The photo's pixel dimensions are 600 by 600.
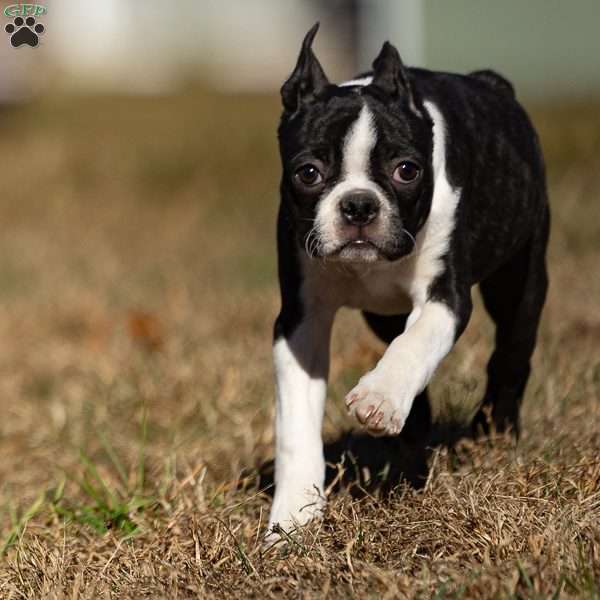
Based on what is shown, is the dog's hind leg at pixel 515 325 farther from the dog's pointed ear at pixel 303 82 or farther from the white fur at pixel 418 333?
the dog's pointed ear at pixel 303 82

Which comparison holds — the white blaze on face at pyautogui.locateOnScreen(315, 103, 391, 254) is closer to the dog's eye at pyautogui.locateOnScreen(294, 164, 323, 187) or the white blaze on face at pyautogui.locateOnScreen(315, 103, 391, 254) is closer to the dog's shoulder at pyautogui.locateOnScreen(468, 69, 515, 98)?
the dog's eye at pyautogui.locateOnScreen(294, 164, 323, 187)

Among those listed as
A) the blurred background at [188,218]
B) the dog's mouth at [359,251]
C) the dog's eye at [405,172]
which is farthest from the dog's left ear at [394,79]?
the blurred background at [188,218]

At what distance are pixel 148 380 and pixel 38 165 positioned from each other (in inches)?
283

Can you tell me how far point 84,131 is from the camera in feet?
47.4

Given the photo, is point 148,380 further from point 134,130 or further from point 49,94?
point 49,94

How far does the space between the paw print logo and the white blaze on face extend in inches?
68.9

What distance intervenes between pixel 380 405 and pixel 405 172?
0.77 m

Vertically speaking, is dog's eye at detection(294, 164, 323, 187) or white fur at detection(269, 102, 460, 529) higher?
dog's eye at detection(294, 164, 323, 187)

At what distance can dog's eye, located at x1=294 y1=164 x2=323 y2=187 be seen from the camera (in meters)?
3.92

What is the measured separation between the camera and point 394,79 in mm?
4074

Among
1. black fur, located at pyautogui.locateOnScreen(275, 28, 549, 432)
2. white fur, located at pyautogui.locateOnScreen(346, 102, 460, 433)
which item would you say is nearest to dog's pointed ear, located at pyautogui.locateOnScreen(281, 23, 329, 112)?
black fur, located at pyautogui.locateOnScreen(275, 28, 549, 432)

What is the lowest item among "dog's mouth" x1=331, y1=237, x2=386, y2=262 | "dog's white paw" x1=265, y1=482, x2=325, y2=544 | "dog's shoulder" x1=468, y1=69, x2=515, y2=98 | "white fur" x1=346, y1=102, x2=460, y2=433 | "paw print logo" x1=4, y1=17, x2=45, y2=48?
"dog's white paw" x1=265, y1=482, x2=325, y2=544

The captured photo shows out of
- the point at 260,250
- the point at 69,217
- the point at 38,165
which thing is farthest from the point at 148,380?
the point at 38,165

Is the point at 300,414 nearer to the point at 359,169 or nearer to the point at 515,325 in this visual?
the point at 359,169
